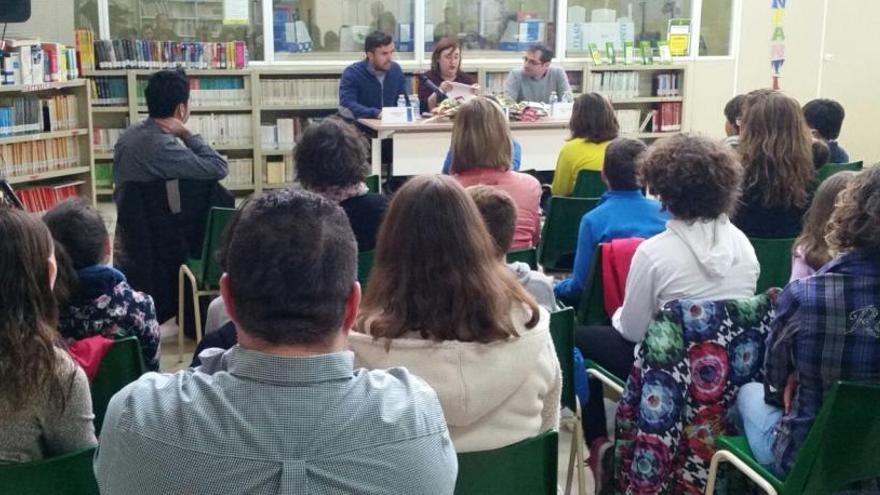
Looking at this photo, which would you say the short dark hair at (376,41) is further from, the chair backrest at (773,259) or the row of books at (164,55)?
the chair backrest at (773,259)

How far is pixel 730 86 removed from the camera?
29.7 ft

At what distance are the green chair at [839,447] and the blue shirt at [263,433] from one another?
1002 millimetres

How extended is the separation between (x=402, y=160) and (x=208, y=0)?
8.98 ft

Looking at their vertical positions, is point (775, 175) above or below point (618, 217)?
above

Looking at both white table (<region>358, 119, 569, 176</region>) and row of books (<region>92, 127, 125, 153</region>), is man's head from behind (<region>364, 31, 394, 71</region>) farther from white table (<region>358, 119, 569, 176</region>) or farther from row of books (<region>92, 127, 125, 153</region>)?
row of books (<region>92, 127, 125, 153</region>)

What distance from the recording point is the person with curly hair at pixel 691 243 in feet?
8.61

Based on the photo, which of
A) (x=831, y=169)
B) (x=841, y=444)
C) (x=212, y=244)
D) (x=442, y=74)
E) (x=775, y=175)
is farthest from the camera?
(x=442, y=74)

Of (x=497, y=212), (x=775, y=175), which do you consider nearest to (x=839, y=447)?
(x=497, y=212)

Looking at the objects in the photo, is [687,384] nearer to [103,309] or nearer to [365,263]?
[365,263]

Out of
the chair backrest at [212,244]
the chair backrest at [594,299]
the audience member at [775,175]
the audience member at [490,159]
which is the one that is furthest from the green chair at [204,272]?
the audience member at [775,175]

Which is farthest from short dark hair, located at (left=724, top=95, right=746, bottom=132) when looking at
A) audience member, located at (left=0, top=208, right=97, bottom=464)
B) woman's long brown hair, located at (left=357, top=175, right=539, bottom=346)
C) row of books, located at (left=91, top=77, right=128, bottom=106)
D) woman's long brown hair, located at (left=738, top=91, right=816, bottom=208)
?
row of books, located at (left=91, top=77, right=128, bottom=106)

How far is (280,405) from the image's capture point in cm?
119

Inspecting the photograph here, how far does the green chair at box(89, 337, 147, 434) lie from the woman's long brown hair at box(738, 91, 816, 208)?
2526 millimetres

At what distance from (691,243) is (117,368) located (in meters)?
1.56
